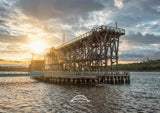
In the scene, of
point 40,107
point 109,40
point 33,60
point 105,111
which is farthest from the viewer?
point 33,60

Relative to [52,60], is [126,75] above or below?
below

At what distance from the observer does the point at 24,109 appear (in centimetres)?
1678

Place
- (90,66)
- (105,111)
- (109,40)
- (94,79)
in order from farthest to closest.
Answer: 1. (90,66)
2. (109,40)
3. (94,79)
4. (105,111)

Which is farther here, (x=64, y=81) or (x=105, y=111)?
(x=64, y=81)

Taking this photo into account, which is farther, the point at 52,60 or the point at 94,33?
the point at 52,60

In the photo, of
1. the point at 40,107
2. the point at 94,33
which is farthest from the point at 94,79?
the point at 40,107

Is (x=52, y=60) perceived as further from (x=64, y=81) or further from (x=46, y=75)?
(x=64, y=81)

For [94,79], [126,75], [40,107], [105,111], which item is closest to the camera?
[105,111]

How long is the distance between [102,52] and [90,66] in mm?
6959

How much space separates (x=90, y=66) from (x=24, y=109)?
33.0 m

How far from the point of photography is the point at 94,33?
4366 centimetres

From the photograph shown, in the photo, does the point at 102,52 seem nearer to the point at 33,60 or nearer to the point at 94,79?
the point at 94,79

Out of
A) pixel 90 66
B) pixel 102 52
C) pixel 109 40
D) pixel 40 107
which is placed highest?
pixel 109 40

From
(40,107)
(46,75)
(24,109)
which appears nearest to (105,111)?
(40,107)
